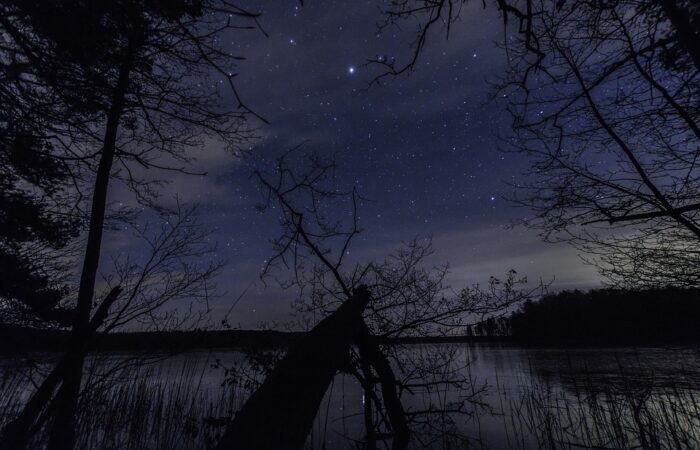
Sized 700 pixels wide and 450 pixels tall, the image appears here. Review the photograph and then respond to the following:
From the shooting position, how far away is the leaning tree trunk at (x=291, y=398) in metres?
1.36

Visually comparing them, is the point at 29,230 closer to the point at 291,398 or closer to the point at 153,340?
the point at 153,340

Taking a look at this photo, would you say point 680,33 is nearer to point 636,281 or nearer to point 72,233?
point 636,281

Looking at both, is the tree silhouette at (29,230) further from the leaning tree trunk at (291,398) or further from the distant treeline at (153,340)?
the leaning tree trunk at (291,398)

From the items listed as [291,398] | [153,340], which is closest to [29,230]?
[153,340]

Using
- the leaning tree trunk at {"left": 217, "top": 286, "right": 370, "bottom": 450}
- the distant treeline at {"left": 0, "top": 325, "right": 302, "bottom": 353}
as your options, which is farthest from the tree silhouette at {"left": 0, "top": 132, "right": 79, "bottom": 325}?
the leaning tree trunk at {"left": 217, "top": 286, "right": 370, "bottom": 450}

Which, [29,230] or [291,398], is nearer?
[291,398]

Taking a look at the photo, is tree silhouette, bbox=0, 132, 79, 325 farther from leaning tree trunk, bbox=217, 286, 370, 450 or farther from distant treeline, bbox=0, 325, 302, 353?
leaning tree trunk, bbox=217, 286, 370, 450

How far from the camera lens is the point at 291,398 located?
1.52 metres

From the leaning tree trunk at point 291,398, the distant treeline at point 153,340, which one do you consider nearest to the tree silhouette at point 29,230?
the distant treeline at point 153,340

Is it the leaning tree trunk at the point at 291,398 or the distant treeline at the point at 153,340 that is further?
the distant treeline at the point at 153,340

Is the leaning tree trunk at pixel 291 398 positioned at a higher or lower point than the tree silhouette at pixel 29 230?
lower

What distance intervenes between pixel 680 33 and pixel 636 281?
394cm

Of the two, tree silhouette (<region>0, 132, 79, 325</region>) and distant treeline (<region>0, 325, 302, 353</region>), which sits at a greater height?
tree silhouette (<region>0, 132, 79, 325</region>)

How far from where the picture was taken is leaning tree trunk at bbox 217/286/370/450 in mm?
1359
